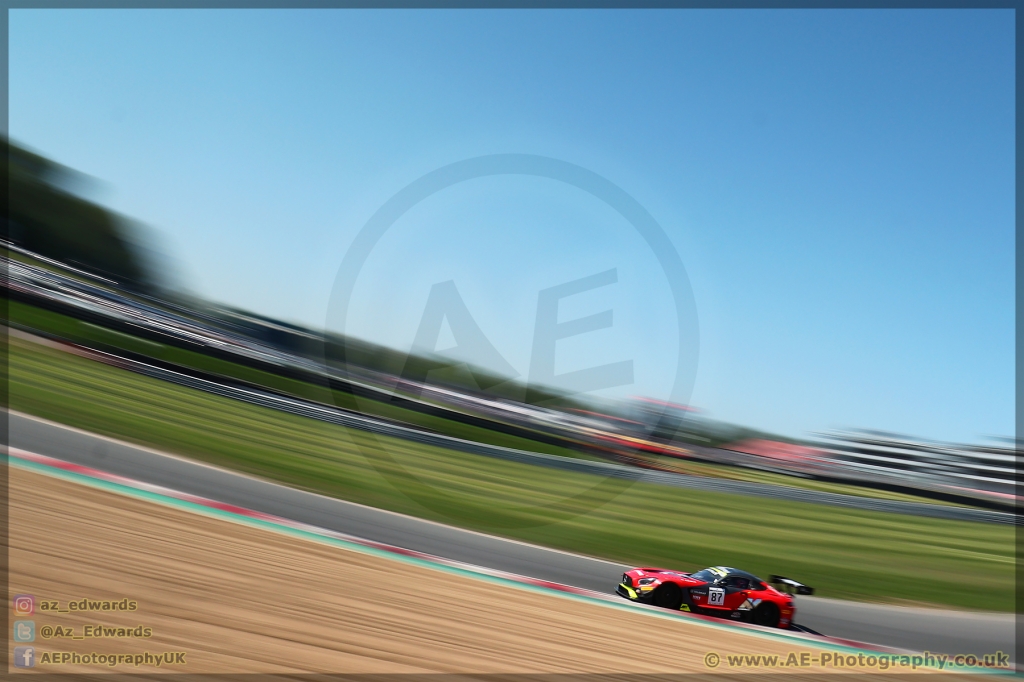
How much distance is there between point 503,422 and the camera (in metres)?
15.6

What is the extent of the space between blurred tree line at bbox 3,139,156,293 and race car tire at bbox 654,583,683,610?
42.4 ft

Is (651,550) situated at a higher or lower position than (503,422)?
lower

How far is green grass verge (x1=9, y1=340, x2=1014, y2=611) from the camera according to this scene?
8.98 meters

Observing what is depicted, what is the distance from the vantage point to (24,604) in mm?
3006

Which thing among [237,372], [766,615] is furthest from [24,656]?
[237,372]

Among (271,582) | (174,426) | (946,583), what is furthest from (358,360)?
(946,583)

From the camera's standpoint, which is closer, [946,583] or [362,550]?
[362,550]

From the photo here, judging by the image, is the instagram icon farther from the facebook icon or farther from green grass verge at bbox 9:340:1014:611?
green grass verge at bbox 9:340:1014:611

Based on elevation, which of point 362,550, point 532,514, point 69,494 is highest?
point 69,494

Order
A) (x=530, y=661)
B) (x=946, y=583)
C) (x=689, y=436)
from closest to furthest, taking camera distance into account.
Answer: (x=530, y=661) → (x=946, y=583) → (x=689, y=436)

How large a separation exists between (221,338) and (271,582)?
11146 millimetres

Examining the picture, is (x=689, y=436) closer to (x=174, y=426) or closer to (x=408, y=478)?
(x=408, y=478)

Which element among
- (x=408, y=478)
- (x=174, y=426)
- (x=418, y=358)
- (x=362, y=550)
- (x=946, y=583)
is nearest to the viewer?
(x=362, y=550)

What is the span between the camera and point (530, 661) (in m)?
3.68
